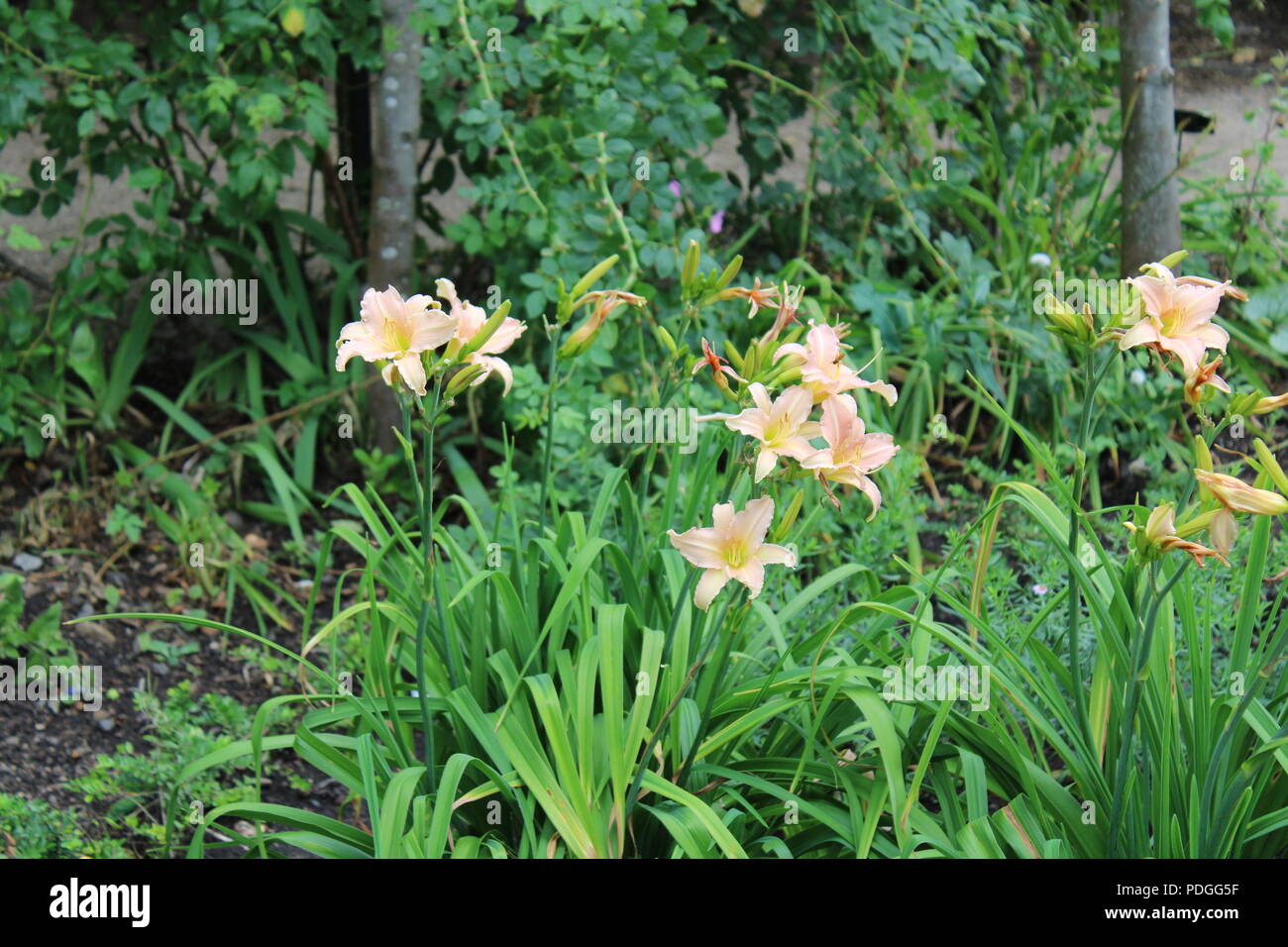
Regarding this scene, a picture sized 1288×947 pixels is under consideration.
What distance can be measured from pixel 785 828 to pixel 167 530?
1993mm

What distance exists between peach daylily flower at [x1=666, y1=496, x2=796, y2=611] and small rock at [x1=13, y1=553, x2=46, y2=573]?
2241 millimetres

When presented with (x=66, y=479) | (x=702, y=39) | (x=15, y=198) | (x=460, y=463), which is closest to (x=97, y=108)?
(x=15, y=198)

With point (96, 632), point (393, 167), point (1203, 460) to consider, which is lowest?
point (96, 632)

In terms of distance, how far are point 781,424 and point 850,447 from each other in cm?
12

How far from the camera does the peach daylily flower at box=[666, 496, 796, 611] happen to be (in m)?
1.58

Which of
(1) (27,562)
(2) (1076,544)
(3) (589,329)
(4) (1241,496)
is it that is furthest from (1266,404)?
(1) (27,562)

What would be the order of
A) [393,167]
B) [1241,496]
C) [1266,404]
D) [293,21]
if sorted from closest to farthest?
[1241,496] → [1266,404] → [293,21] → [393,167]

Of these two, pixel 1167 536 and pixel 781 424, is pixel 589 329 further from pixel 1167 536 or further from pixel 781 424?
pixel 1167 536

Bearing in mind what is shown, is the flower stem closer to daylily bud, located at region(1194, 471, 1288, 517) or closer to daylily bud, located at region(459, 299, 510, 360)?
daylily bud, located at region(1194, 471, 1288, 517)

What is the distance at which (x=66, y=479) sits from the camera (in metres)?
3.51

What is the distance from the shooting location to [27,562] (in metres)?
3.19

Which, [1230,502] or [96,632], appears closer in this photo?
[1230,502]

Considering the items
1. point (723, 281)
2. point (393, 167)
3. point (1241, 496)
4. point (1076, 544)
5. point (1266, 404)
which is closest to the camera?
point (1241, 496)
